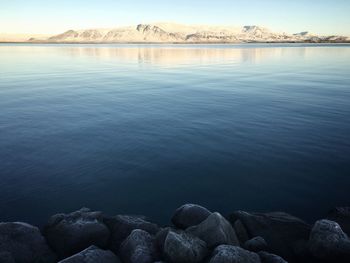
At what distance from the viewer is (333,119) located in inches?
1039

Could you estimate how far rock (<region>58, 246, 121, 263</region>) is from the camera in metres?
8.93

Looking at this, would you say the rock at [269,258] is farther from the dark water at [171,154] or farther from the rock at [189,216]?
the dark water at [171,154]

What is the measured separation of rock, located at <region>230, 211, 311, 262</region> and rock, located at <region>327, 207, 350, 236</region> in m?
1.57

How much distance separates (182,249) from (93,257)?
266cm

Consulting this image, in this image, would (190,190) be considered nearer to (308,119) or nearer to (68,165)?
(68,165)

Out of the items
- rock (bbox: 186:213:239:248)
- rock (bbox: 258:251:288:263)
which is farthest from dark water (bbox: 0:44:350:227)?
rock (bbox: 258:251:288:263)

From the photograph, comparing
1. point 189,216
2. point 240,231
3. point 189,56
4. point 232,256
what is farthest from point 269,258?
point 189,56

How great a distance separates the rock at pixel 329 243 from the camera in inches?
382

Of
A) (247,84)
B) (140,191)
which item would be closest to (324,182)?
(140,191)

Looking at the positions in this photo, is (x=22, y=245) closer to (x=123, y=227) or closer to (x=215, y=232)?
(x=123, y=227)

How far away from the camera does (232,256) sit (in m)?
8.71

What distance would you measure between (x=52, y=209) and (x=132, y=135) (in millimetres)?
9940

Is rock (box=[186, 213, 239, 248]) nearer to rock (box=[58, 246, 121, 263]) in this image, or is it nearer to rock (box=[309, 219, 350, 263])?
rock (box=[309, 219, 350, 263])

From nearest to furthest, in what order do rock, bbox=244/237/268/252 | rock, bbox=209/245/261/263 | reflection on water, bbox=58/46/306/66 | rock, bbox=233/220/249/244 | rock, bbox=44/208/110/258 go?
rock, bbox=209/245/261/263, rock, bbox=44/208/110/258, rock, bbox=244/237/268/252, rock, bbox=233/220/249/244, reflection on water, bbox=58/46/306/66
